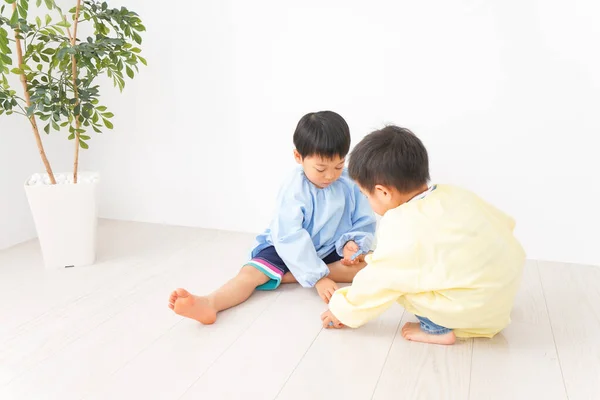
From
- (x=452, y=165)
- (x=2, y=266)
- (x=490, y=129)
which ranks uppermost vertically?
(x=490, y=129)

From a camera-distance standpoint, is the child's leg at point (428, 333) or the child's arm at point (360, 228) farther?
the child's arm at point (360, 228)

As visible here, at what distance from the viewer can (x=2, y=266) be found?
1.92m

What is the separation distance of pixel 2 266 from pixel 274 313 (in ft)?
3.24

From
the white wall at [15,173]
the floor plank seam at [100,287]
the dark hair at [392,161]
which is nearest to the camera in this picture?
the dark hair at [392,161]

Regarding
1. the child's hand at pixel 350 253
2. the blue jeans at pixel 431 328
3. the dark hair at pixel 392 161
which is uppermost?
the dark hair at pixel 392 161

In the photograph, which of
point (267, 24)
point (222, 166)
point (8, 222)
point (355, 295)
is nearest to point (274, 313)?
point (355, 295)

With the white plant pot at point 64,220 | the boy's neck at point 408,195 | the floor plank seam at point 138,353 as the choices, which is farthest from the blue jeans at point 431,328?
the white plant pot at point 64,220

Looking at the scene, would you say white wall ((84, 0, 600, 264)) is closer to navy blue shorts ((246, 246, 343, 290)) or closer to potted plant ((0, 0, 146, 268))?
potted plant ((0, 0, 146, 268))

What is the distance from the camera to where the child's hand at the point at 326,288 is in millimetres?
1558

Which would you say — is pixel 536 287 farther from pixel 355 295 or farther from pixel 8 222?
pixel 8 222

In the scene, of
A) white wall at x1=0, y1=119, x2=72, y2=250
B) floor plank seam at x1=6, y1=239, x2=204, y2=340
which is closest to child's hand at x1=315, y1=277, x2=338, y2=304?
floor plank seam at x1=6, y1=239, x2=204, y2=340

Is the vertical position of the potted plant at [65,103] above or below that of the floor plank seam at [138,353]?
above

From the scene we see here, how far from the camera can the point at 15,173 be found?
218 cm

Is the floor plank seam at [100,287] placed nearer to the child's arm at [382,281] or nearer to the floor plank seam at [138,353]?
the floor plank seam at [138,353]
